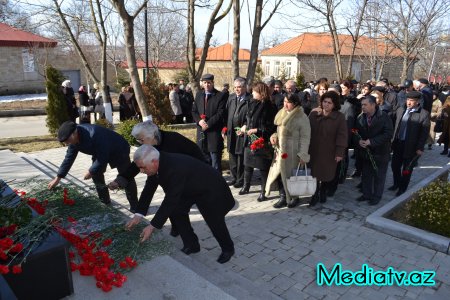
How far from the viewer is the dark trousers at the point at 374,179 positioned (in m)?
5.71

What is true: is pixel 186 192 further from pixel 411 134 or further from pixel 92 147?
pixel 411 134

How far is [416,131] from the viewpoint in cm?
579

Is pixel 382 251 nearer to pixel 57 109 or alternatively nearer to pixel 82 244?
pixel 82 244

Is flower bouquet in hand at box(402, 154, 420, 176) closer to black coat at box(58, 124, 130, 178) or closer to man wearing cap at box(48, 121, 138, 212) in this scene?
man wearing cap at box(48, 121, 138, 212)

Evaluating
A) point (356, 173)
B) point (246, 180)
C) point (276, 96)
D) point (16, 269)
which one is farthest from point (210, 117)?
point (16, 269)

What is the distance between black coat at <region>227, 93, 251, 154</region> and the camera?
5938 mm

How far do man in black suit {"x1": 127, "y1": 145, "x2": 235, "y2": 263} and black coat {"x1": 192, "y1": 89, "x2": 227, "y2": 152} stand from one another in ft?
8.54

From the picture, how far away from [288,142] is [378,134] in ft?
4.85

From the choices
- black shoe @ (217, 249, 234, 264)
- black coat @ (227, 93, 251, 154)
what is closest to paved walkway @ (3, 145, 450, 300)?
black shoe @ (217, 249, 234, 264)

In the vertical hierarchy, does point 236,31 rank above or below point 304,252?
above

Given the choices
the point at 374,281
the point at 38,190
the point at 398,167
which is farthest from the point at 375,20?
the point at 38,190

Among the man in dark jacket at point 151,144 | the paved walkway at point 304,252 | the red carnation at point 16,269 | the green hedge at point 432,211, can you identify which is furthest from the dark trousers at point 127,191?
the green hedge at point 432,211

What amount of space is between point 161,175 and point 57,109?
901 centimetres

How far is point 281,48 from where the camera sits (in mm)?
42312
